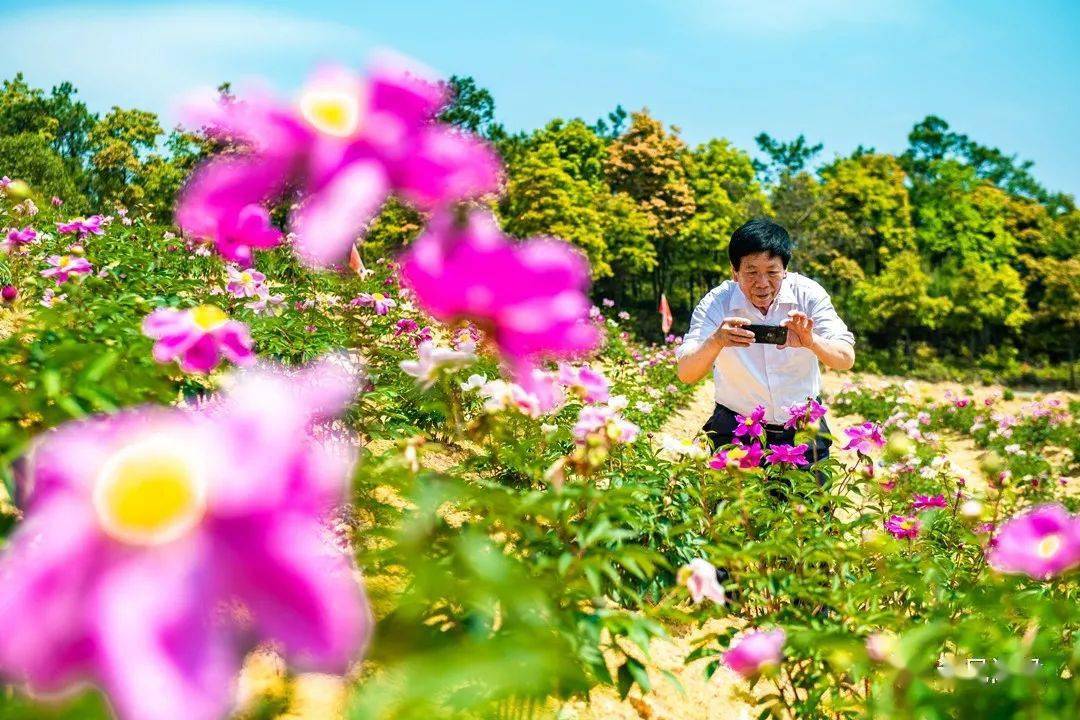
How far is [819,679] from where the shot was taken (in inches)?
54.0

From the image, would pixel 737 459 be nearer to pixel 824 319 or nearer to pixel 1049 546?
pixel 1049 546

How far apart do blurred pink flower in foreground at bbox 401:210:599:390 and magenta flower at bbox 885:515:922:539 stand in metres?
1.95

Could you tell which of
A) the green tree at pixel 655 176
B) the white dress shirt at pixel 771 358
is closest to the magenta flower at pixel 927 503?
the white dress shirt at pixel 771 358

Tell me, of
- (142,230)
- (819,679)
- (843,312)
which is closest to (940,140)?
(843,312)

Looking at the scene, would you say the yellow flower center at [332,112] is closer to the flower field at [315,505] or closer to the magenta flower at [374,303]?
the flower field at [315,505]

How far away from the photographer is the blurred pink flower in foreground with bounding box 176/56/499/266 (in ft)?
1.74

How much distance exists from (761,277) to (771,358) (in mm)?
305

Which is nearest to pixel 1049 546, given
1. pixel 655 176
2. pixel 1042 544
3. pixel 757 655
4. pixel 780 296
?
pixel 1042 544

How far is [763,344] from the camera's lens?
2869 millimetres

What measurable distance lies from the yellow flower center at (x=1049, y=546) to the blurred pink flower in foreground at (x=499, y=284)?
78cm

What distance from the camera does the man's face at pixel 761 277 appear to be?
9.23ft

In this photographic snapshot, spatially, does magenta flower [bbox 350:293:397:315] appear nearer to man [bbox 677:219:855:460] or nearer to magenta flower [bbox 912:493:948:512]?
man [bbox 677:219:855:460]

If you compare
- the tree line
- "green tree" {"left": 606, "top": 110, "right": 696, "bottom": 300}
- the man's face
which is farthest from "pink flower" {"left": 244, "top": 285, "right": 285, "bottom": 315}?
"green tree" {"left": 606, "top": 110, "right": 696, "bottom": 300}

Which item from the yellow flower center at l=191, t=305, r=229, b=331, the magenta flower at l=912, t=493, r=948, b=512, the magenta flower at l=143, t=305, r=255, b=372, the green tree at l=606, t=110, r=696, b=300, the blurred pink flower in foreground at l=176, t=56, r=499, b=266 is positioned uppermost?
the green tree at l=606, t=110, r=696, b=300
